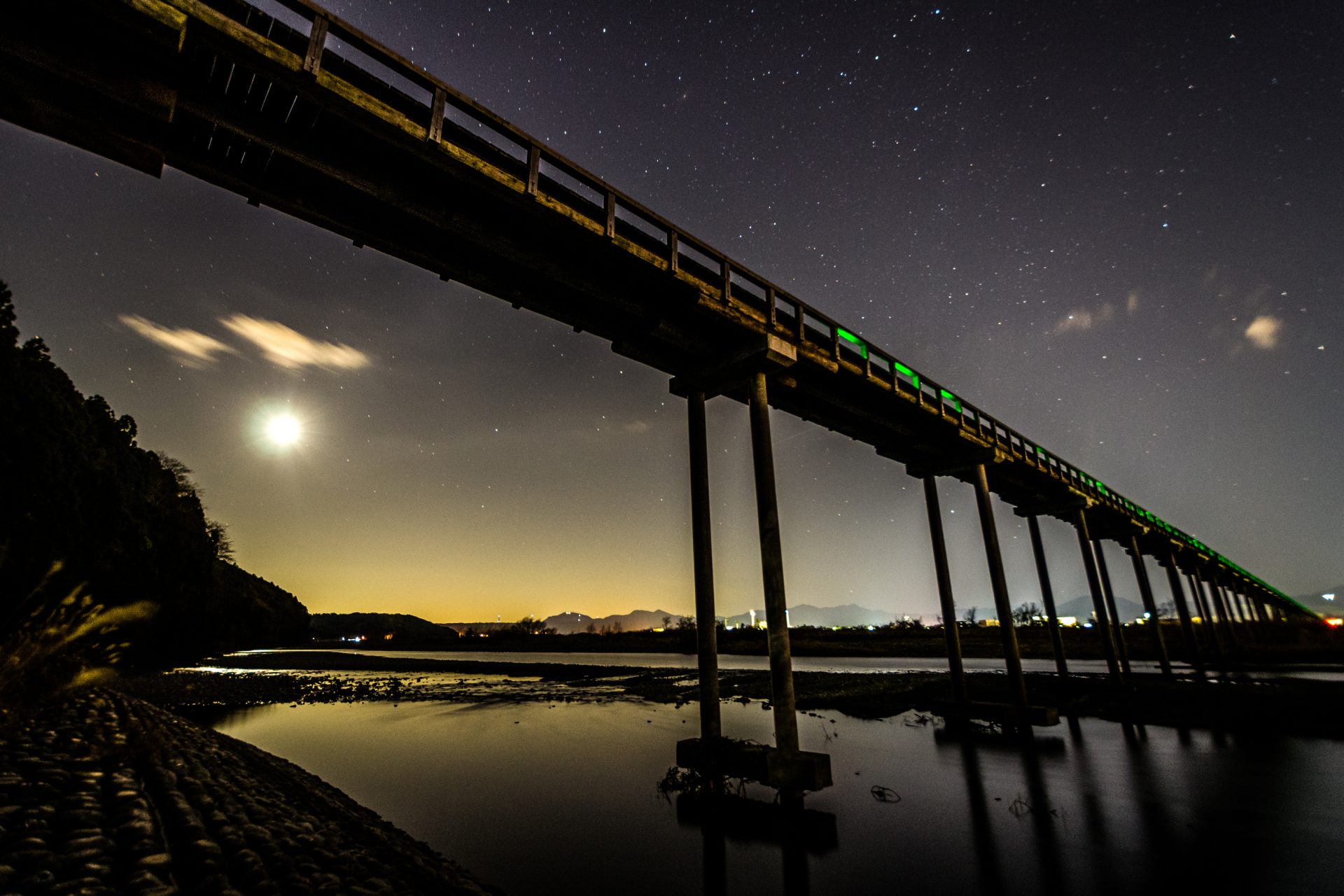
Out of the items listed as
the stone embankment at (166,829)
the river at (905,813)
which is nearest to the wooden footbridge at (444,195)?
the river at (905,813)

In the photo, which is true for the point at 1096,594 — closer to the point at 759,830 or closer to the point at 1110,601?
the point at 1110,601

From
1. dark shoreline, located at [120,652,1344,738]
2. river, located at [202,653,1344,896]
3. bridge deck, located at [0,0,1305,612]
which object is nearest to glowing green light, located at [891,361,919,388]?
bridge deck, located at [0,0,1305,612]

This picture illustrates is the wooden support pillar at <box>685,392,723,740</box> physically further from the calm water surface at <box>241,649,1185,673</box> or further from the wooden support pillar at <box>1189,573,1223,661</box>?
the wooden support pillar at <box>1189,573,1223,661</box>

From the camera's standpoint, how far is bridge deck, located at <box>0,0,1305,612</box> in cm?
536

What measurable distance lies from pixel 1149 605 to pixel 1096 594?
12170 millimetres

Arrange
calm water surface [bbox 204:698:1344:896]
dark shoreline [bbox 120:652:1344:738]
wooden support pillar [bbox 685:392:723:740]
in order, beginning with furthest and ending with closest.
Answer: dark shoreline [bbox 120:652:1344:738]
wooden support pillar [bbox 685:392:723:740]
calm water surface [bbox 204:698:1344:896]

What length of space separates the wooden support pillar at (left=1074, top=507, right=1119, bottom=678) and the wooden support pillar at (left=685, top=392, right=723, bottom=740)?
18.8m

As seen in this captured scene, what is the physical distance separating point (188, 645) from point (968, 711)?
219 ft

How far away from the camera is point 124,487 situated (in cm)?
3195

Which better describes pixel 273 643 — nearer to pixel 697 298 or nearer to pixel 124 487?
pixel 124 487

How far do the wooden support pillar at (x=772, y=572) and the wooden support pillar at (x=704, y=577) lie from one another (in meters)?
1.27

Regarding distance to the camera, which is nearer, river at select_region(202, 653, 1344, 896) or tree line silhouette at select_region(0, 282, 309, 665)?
river at select_region(202, 653, 1344, 896)

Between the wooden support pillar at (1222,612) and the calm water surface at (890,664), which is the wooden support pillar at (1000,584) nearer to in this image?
the calm water surface at (890,664)

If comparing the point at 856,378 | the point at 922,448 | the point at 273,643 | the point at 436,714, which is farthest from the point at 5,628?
the point at 273,643
